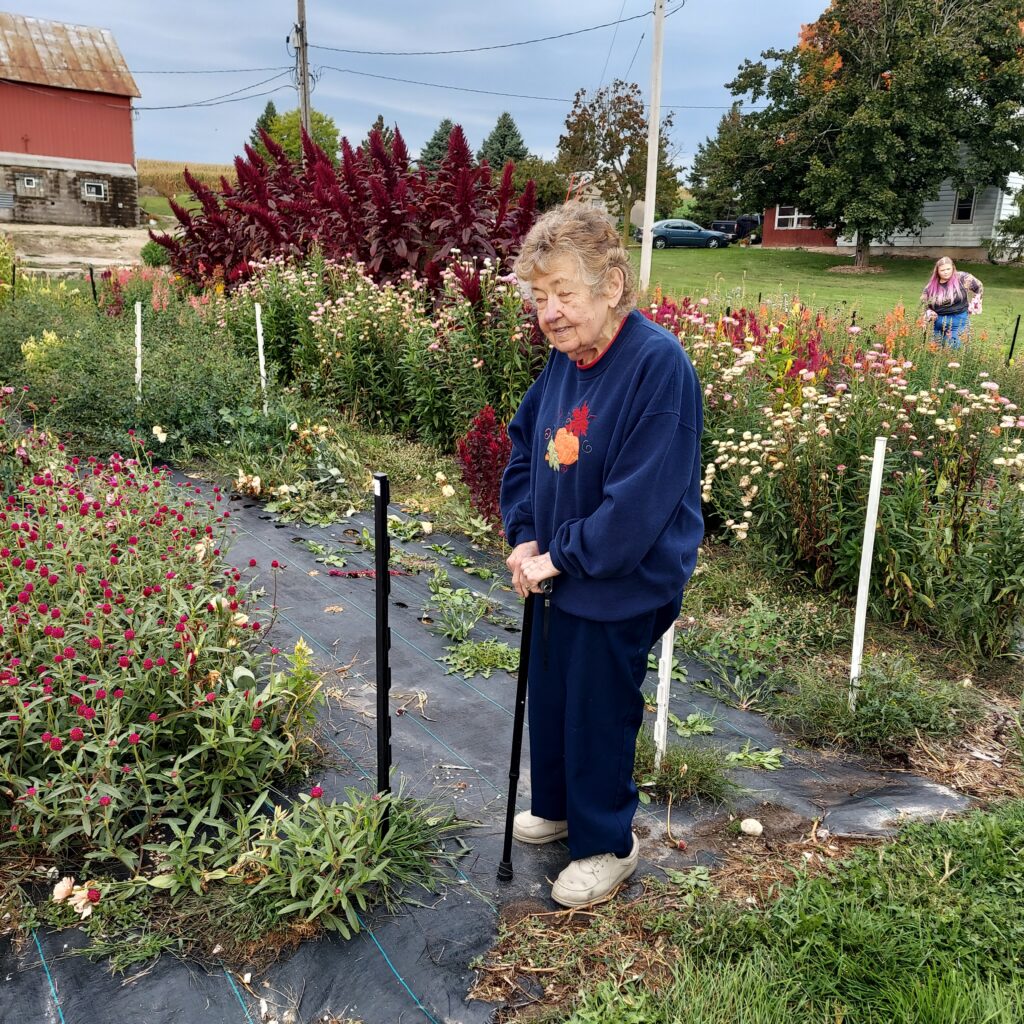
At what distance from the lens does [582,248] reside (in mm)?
1959

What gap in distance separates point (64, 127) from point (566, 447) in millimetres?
34440

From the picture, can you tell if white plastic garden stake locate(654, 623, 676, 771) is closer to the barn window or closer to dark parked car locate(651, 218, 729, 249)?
dark parked car locate(651, 218, 729, 249)

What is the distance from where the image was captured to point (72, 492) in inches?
158

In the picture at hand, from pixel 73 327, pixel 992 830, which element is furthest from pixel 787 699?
pixel 73 327

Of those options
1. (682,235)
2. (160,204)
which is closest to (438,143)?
(682,235)

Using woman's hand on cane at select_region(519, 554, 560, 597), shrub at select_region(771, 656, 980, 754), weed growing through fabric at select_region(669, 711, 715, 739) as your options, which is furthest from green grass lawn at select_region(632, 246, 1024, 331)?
woman's hand on cane at select_region(519, 554, 560, 597)

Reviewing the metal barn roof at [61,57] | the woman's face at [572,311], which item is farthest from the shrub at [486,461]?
the metal barn roof at [61,57]

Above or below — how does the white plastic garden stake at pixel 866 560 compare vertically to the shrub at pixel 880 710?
above

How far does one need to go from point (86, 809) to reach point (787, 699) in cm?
247

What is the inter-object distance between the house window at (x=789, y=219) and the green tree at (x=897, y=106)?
755 cm

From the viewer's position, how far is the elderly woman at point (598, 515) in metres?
1.93

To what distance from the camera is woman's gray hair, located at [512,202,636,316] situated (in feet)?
6.44

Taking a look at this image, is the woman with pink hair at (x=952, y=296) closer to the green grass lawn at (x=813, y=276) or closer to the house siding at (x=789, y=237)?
the green grass lawn at (x=813, y=276)

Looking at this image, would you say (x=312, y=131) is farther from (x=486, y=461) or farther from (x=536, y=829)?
(x=536, y=829)
